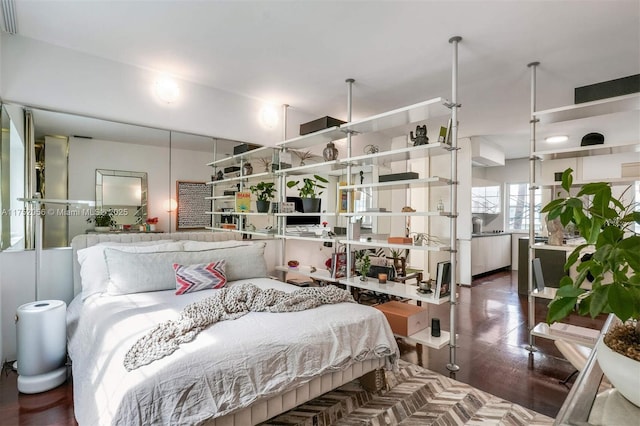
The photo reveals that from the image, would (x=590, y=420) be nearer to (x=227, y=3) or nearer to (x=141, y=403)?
(x=141, y=403)

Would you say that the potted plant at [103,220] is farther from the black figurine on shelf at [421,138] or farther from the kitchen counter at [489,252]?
the kitchen counter at [489,252]

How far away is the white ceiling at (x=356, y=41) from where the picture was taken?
215 cm

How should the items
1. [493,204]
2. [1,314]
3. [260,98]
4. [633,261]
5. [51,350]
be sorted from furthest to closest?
[493,204]
[260,98]
[1,314]
[51,350]
[633,261]

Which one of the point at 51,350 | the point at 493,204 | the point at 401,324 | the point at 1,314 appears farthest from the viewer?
the point at 493,204

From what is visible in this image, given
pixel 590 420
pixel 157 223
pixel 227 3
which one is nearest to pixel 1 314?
pixel 157 223

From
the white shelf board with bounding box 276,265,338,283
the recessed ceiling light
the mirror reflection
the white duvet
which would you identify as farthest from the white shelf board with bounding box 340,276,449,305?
the recessed ceiling light

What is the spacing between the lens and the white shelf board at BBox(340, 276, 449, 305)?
256 cm

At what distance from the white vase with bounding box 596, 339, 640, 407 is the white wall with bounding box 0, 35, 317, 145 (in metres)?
3.52

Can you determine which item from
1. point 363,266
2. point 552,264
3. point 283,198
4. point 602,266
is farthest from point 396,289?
point 552,264

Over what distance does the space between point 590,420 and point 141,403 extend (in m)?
1.43

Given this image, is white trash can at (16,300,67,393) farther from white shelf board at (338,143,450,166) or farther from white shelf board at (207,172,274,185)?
white shelf board at (338,143,450,166)

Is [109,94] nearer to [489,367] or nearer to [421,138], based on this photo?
[421,138]

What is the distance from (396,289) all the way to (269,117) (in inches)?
100

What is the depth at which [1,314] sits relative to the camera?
2.47 m
